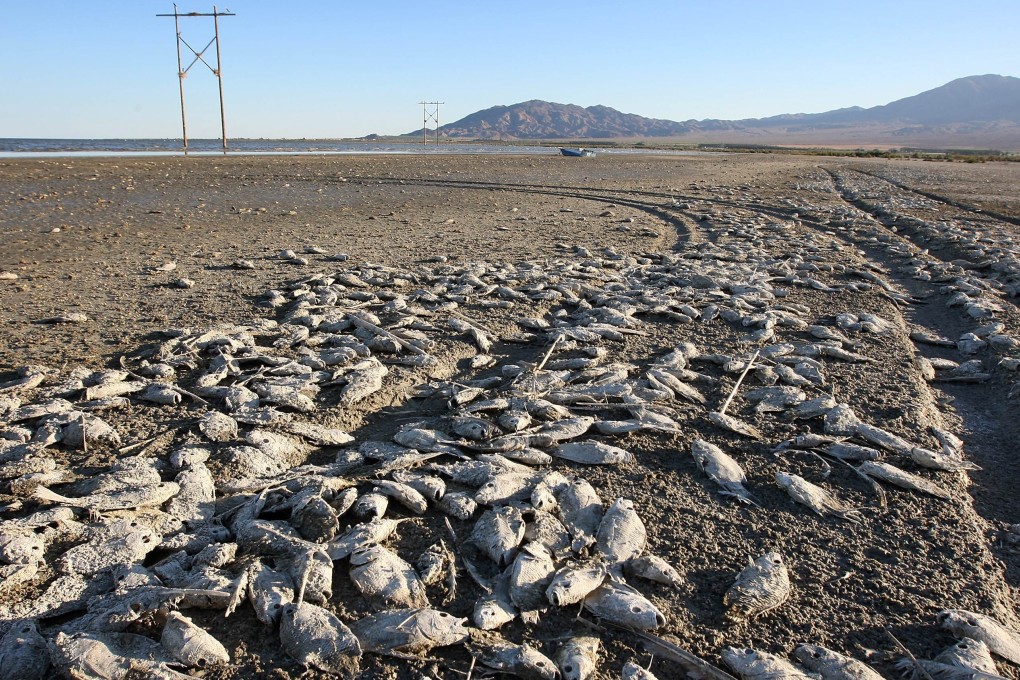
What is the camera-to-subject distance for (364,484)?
2.43 m

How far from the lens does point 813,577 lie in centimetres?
208

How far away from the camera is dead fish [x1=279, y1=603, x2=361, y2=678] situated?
1.67m

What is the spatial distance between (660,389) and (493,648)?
1.99 meters

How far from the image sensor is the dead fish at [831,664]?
169 cm

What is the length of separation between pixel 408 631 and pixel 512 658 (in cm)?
29

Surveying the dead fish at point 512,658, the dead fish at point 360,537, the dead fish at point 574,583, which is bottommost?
the dead fish at point 512,658

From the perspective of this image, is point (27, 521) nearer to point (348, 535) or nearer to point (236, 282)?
point (348, 535)

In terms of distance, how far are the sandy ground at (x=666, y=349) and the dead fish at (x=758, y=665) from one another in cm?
4

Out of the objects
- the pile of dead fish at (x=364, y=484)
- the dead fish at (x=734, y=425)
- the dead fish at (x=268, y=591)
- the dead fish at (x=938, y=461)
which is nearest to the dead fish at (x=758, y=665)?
the pile of dead fish at (x=364, y=484)

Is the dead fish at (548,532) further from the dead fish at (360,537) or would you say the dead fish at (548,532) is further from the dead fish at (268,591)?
the dead fish at (268,591)

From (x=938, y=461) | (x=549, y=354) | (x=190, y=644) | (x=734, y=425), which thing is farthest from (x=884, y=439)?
(x=190, y=644)

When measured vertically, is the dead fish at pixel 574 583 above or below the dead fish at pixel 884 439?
below

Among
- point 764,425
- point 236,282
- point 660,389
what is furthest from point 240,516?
point 236,282

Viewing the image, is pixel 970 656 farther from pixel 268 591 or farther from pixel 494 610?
pixel 268 591
